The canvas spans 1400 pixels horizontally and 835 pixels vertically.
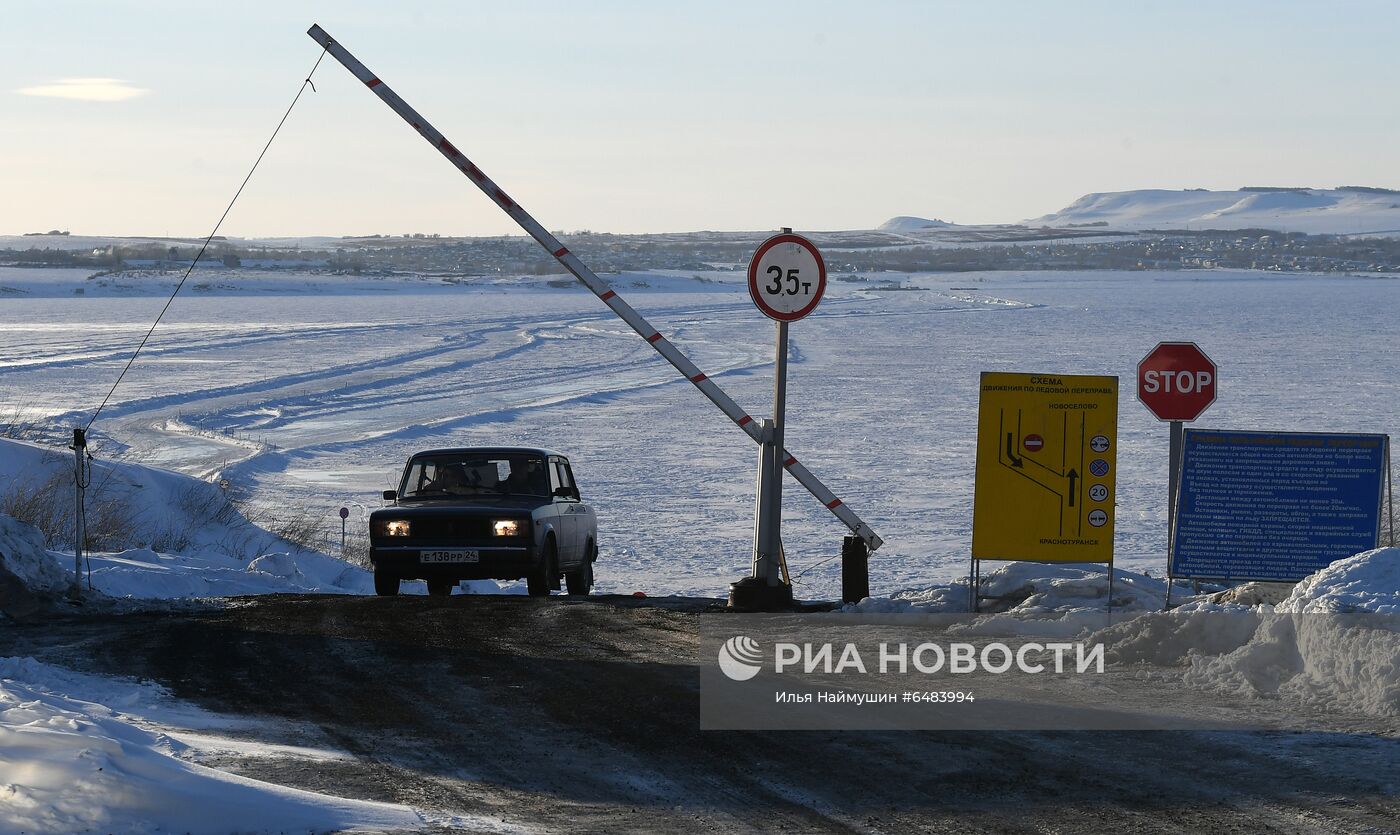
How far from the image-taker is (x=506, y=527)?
16.0m

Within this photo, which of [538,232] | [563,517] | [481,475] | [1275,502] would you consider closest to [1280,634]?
[1275,502]

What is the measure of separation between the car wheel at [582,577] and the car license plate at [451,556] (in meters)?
2.03

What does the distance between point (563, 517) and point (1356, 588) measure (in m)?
9.04

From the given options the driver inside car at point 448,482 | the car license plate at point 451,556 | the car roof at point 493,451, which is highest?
the car roof at point 493,451

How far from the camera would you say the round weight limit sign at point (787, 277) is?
43.4 ft

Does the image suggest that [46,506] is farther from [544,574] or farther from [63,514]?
[544,574]

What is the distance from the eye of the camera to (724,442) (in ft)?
136

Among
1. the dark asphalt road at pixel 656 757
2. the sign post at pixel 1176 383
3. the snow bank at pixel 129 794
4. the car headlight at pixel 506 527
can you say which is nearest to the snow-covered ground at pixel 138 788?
the snow bank at pixel 129 794

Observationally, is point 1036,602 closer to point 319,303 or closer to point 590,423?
point 590,423

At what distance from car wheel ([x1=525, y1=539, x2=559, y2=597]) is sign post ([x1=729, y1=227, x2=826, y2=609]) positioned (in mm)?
3262

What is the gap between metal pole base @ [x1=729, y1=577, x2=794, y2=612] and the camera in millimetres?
13320

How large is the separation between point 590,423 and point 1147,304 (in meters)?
88.2

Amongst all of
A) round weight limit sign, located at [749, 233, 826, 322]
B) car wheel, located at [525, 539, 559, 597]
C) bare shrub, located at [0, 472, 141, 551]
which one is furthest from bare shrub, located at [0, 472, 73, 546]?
round weight limit sign, located at [749, 233, 826, 322]

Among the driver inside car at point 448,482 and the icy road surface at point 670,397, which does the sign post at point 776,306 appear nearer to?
the driver inside car at point 448,482
